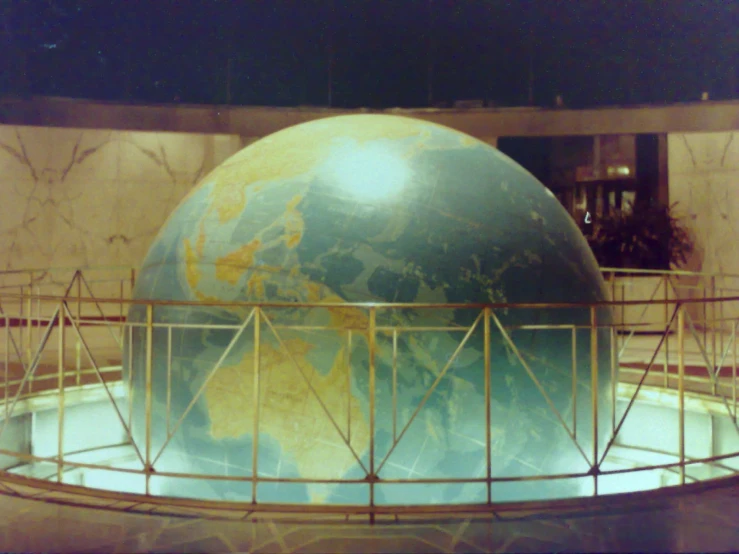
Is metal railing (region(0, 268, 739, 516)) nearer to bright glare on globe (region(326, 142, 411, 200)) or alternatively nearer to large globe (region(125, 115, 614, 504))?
large globe (region(125, 115, 614, 504))

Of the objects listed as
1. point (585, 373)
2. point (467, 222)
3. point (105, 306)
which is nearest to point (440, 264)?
point (467, 222)

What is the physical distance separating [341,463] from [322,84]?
1540 cm

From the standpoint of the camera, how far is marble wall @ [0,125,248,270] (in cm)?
1748

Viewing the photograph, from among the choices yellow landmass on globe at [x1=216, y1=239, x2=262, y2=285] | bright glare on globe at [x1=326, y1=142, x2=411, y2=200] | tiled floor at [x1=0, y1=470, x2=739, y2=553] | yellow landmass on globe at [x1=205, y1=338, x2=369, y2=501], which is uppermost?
bright glare on globe at [x1=326, y1=142, x2=411, y2=200]

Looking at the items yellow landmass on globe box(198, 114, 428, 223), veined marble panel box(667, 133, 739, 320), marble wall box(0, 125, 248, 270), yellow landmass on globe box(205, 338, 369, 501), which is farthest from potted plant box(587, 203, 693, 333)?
yellow landmass on globe box(205, 338, 369, 501)

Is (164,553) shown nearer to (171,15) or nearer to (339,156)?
(339,156)

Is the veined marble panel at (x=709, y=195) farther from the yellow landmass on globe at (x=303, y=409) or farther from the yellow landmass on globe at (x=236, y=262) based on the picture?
the yellow landmass on globe at (x=236, y=262)

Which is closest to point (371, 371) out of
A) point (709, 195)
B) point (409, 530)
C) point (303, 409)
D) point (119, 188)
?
point (303, 409)

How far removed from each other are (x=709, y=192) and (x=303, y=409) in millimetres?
14207

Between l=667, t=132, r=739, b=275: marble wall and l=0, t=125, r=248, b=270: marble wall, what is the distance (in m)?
9.92

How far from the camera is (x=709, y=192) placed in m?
17.8

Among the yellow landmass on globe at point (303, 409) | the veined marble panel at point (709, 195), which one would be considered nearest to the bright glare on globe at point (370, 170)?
the yellow landmass on globe at point (303, 409)

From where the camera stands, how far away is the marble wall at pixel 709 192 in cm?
1744

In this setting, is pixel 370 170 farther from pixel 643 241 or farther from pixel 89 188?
pixel 89 188
